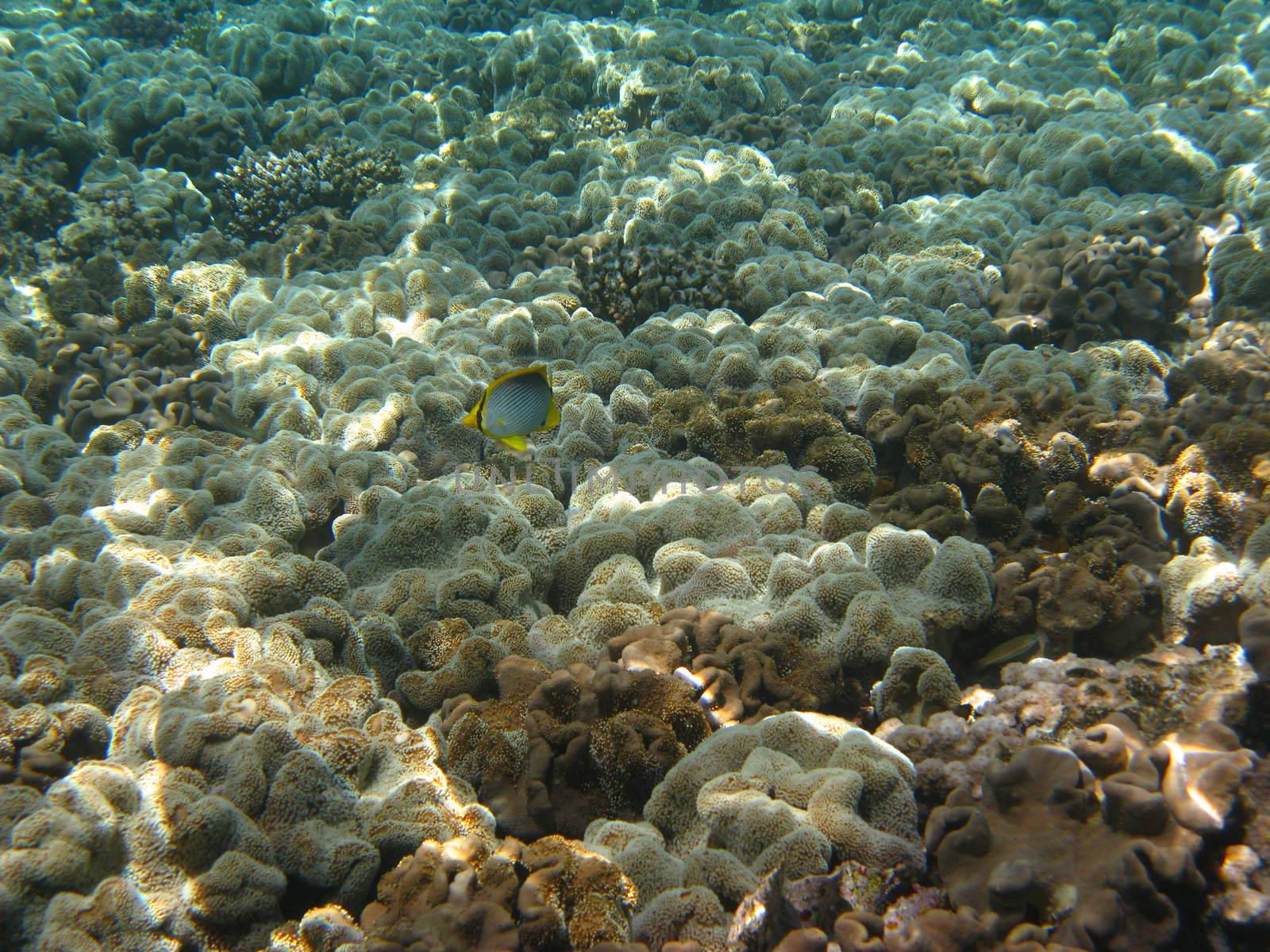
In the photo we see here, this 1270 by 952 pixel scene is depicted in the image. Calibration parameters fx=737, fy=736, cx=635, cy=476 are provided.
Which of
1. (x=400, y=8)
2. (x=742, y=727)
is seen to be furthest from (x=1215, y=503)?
(x=400, y=8)

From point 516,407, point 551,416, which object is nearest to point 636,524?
point 551,416

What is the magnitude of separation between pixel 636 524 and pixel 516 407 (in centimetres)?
100

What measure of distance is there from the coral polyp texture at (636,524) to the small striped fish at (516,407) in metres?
0.05

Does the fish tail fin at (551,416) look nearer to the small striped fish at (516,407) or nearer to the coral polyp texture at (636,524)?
the small striped fish at (516,407)

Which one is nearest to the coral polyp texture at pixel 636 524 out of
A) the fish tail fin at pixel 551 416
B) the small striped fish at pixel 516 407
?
the small striped fish at pixel 516 407

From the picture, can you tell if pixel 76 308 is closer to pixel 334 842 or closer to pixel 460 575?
pixel 460 575

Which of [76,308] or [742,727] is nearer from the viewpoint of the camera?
[742,727]

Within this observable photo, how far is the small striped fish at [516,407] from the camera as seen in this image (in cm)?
292

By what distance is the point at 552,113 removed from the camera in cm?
844

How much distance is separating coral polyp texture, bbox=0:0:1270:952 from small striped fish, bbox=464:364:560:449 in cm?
5

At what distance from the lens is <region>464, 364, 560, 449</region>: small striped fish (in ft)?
9.57

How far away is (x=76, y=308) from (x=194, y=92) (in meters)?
3.89

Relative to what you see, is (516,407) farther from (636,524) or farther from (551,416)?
(636,524)

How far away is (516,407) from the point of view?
9.82 ft
